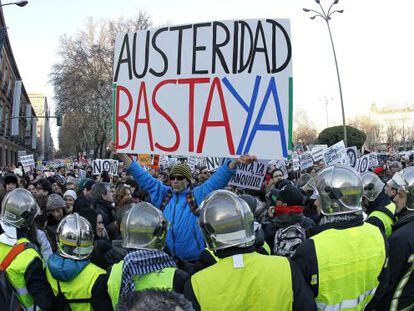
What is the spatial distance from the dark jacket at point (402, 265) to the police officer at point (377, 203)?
4.36 feet

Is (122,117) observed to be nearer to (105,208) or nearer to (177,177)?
(177,177)

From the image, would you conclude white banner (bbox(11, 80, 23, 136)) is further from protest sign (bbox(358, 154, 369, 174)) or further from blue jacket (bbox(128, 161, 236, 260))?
blue jacket (bbox(128, 161, 236, 260))

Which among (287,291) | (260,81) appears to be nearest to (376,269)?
(287,291)

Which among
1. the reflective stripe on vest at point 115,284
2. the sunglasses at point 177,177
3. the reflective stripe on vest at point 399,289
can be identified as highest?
the sunglasses at point 177,177

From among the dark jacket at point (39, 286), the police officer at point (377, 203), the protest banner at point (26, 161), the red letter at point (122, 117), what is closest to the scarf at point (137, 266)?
the dark jacket at point (39, 286)

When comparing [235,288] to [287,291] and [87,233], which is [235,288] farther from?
[87,233]

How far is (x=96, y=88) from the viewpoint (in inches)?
1912

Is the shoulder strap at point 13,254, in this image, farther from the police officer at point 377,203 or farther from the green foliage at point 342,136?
the green foliage at point 342,136

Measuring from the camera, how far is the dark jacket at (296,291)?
2404 mm

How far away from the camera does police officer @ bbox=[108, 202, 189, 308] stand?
2.83m

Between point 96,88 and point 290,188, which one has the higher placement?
point 96,88

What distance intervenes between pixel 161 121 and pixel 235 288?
243cm

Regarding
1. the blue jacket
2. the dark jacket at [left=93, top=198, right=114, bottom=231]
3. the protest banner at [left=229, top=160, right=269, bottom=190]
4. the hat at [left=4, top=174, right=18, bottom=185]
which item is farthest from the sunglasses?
the hat at [left=4, top=174, right=18, bottom=185]

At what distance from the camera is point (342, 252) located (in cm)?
264
